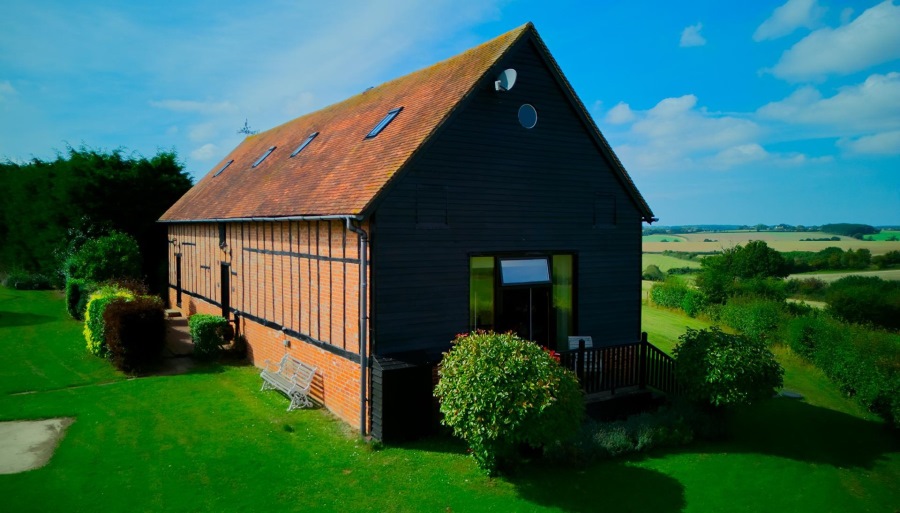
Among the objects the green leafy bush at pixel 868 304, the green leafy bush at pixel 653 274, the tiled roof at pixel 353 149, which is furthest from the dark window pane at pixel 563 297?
the green leafy bush at pixel 653 274

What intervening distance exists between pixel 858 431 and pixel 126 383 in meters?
17.7

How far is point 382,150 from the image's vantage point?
12.1 metres

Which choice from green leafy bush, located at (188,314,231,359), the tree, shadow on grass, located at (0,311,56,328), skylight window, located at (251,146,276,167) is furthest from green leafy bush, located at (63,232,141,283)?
the tree

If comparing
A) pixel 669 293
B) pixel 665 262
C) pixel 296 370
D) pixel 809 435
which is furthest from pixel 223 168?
pixel 665 262

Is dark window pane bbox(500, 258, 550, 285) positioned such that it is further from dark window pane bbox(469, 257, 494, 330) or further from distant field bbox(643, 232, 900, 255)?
A: distant field bbox(643, 232, 900, 255)

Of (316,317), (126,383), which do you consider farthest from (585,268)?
(126,383)

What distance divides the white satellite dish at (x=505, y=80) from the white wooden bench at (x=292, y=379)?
739 centimetres

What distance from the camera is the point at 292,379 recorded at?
12516 mm

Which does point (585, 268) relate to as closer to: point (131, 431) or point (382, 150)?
point (382, 150)

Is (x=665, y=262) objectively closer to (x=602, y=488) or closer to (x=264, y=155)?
(x=264, y=155)

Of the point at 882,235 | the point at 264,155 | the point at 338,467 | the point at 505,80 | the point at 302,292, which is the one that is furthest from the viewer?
the point at 882,235

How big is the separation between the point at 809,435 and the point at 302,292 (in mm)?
11767

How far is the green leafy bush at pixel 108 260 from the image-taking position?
914 inches

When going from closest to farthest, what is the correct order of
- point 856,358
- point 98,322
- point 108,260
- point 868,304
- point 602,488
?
1. point 602,488
2. point 856,358
3. point 98,322
4. point 108,260
5. point 868,304
